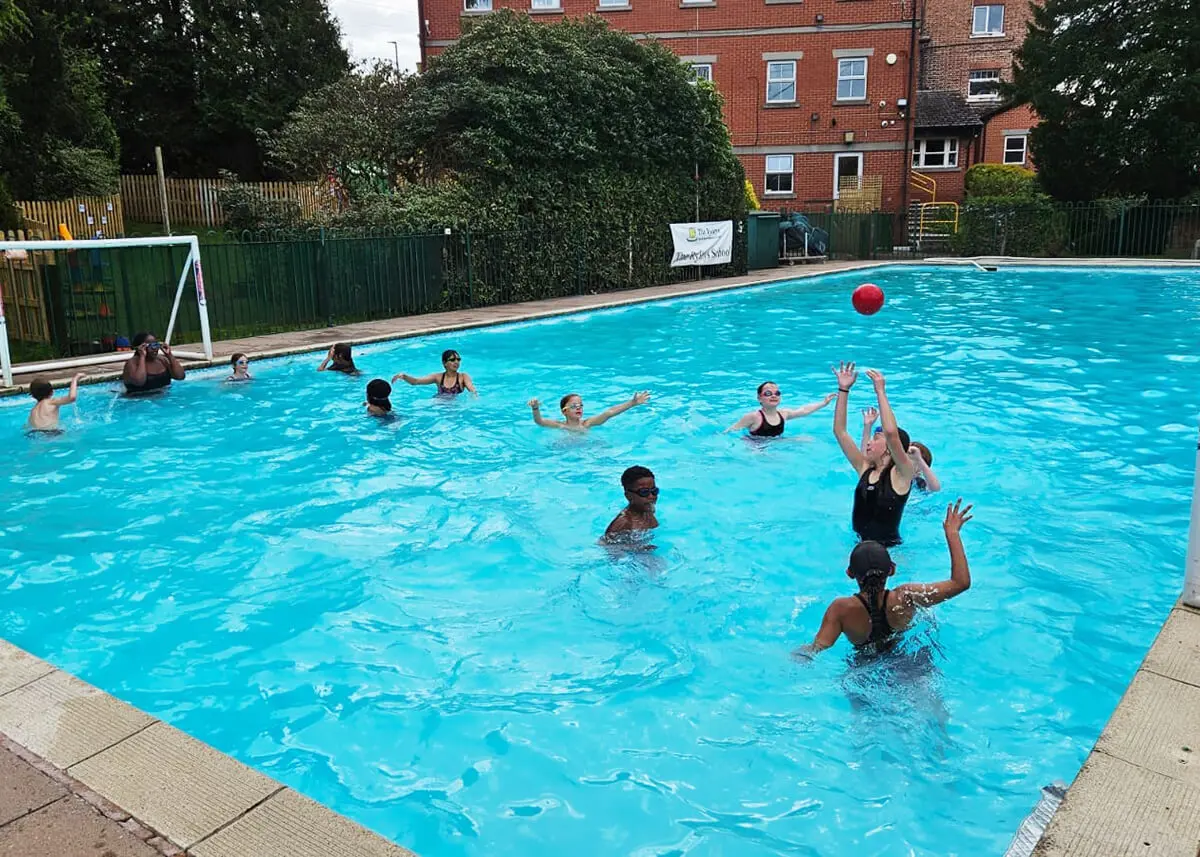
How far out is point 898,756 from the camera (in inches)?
181

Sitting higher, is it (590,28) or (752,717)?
(590,28)

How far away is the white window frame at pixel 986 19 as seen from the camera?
1754 inches

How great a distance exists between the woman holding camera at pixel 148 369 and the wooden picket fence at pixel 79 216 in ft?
29.0

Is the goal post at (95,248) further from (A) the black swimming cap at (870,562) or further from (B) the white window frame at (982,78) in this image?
(B) the white window frame at (982,78)

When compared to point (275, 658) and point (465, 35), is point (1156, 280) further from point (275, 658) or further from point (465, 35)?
point (275, 658)

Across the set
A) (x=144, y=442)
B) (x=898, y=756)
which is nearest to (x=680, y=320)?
(x=144, y=442)

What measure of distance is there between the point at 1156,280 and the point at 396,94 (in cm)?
2274

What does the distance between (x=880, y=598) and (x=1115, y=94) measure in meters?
33.7

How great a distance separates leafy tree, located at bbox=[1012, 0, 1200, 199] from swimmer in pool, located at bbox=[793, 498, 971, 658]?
32.8 metres

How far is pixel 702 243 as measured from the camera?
93.9 ft

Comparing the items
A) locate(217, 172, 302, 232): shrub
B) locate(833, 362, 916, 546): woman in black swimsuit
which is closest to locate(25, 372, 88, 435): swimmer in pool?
locate(833, 362, 916, 546): woman in black swimsuit

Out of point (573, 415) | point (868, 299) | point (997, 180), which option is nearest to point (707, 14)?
point (997, 180)

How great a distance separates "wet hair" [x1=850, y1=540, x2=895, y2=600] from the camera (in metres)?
4.55

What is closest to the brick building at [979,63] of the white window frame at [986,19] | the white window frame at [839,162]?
the white window frame at [986,19]
